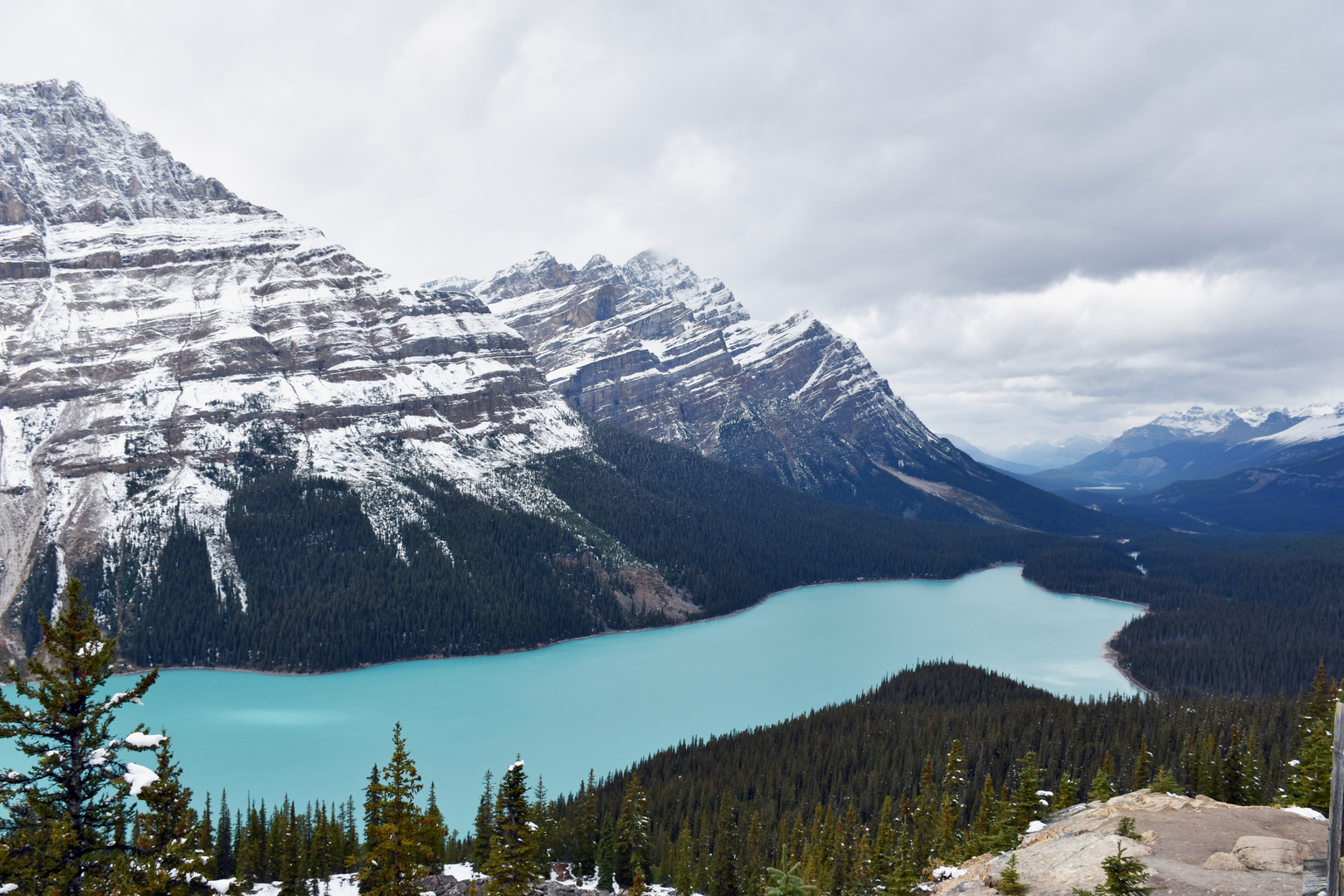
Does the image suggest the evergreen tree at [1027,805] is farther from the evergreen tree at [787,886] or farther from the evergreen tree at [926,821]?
the evergreen tree at [787,886]

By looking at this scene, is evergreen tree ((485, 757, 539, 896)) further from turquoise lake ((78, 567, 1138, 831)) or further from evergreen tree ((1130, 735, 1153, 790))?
evergreen tree ((1130, 735, 1153, 790))

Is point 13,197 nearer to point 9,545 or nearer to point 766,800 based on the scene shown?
point 9,545

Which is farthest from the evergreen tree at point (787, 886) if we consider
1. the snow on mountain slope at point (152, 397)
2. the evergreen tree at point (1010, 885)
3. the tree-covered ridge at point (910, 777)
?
the snow on mountain slope at point (152, 397)

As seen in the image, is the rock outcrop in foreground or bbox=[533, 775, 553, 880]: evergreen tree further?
bbox=[533, 775, 553, 880]: evergreen tree

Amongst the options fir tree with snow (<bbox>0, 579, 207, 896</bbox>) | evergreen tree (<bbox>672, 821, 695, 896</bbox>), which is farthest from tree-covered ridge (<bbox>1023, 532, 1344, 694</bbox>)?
fir tree with snow (<bbox>0, 579, 207, 896</bbox>)

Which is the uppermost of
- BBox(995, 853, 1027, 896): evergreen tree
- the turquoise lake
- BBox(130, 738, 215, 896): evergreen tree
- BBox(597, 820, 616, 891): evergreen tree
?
BBox(130, 738, 215, 896): evergreen tree

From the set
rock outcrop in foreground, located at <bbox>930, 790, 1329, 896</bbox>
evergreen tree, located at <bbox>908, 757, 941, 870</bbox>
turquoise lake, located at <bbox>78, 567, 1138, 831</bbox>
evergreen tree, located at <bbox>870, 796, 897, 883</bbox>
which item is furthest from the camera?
turquoise lake, located at <bbox>78, 567, 1138, 831</bbox>

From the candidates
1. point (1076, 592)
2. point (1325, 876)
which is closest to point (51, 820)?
point (1325, 876)
